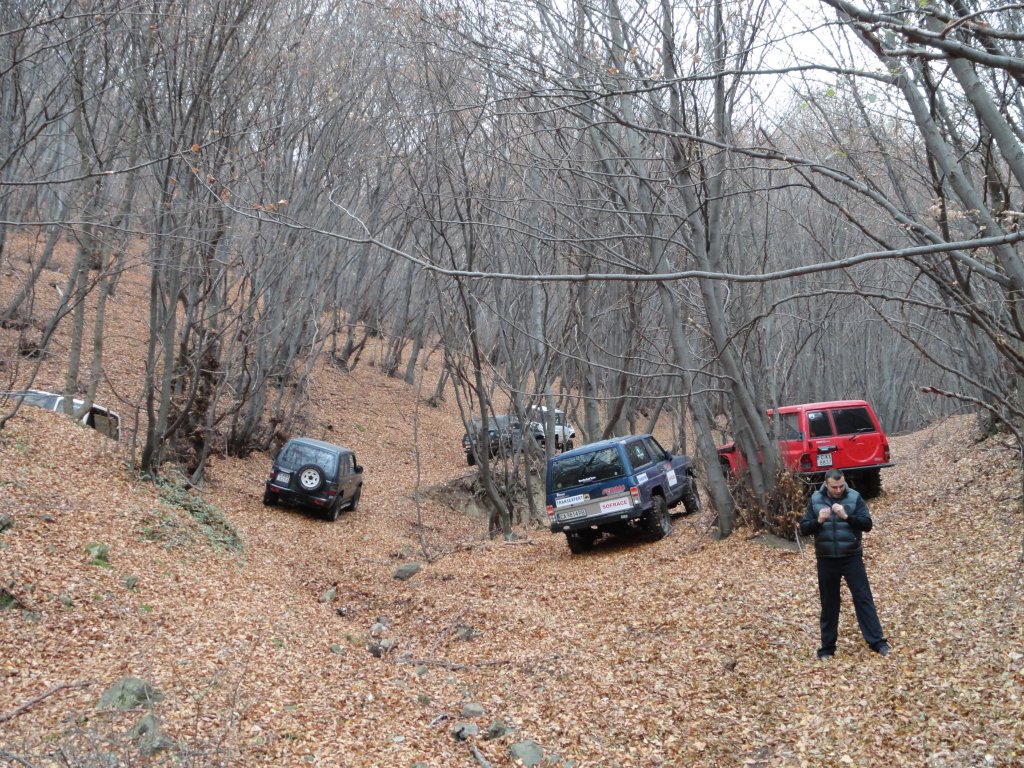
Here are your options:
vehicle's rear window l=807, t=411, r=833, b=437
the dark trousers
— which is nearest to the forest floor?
the dark trousers

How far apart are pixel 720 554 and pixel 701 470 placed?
3772 millimetres

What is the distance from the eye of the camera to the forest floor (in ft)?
18.1

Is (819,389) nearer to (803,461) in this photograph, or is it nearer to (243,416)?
(803,461)

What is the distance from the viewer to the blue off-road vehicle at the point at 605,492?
1279 cm

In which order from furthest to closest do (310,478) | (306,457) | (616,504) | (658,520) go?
1. (306,457)
2. (310,478)
3. (658,520)
4. (616,504)

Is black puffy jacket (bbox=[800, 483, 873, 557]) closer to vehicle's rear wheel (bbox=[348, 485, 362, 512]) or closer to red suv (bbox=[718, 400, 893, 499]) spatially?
red suv (bbox=[718, 400, 893, 499])

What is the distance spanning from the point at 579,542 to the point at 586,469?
1.35 metres

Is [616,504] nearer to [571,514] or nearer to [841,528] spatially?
[571,514]

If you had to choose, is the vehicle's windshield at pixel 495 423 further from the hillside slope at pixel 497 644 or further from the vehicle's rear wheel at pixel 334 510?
the hillside slope at pixel 497 644

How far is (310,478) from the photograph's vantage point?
16.6 meters

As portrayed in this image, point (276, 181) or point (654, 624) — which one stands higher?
point (276, 181)

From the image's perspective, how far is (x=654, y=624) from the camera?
28.4 ft

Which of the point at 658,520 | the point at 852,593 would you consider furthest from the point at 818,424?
the point at 852,593

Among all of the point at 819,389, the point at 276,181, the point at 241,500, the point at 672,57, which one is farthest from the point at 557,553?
the point at 819,389
